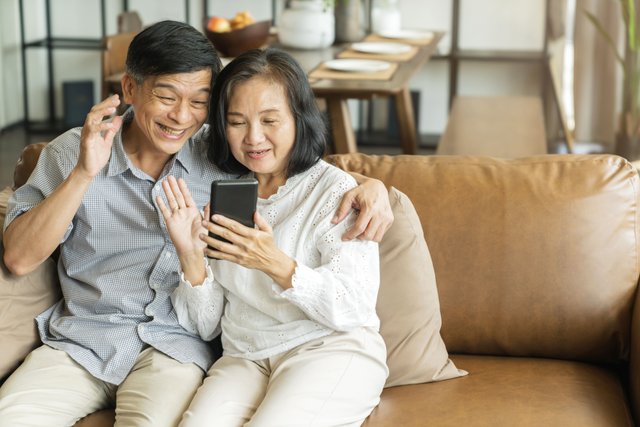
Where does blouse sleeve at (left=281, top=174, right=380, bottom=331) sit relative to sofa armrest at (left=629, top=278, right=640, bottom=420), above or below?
above

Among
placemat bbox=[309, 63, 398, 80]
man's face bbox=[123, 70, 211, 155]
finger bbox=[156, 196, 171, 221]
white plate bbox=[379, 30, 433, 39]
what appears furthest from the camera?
white plate bbox=[379, 30, 433, 39]

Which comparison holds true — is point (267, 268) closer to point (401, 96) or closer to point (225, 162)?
point (225, 162)

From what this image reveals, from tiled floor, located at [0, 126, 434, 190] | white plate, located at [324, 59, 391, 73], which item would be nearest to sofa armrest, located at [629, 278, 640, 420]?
white plate, located at [324, 59, 391, 73]

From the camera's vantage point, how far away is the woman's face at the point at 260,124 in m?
1.88

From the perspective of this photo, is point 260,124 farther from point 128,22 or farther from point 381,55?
point 128,22

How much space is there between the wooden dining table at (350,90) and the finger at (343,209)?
1810 mm

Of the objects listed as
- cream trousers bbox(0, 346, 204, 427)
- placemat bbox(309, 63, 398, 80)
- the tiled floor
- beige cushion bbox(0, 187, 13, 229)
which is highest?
placemat bbox(309, 63, 398, 80)

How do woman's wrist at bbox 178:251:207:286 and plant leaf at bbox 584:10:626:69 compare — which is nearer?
woman's wrist at bbox 178:251:207:286

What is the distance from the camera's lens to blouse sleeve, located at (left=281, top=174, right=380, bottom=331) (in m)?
1.77

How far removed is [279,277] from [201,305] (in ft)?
0.81

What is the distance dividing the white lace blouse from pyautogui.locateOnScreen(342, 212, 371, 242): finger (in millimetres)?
14

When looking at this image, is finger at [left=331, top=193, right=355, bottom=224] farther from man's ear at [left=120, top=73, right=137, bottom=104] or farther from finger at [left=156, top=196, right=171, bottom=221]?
man's ear at [left=120, top=73, right=137, bottom=104]

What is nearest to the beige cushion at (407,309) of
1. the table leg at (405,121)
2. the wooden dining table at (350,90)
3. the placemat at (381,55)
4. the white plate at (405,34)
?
the wooden dining table at (350,90)

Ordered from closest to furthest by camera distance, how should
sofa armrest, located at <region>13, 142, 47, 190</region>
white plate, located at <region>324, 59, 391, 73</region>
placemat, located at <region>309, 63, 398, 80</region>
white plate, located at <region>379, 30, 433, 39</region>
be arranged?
sofa armrest, located at <region>13, 142, 47, 190</region> → placemat, located at <region>309, 63, 398, 80</region> → white plate, located at <region>324, 59, 391, 73</region> → white plate, located at <region>379, 30, 433, 39</region>
